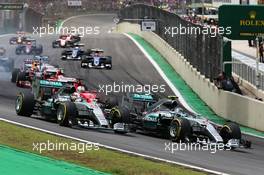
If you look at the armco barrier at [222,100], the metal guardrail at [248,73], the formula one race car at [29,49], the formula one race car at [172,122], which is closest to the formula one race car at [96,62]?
the armco barrier at [222,100]

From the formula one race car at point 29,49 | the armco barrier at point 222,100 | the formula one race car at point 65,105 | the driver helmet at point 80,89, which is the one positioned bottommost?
the armco barrier at point 222,100

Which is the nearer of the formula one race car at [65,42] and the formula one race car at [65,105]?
the formula one race car at [65,105]

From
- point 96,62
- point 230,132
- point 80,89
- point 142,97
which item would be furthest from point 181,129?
point 96,62

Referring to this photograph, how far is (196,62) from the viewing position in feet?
87.1

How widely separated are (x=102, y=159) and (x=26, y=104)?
22.0 ft

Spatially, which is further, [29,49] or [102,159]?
[29,49]

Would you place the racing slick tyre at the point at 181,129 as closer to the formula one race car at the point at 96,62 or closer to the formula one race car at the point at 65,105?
the formula one race car at the point at 65,105

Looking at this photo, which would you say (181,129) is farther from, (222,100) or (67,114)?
(222,100)

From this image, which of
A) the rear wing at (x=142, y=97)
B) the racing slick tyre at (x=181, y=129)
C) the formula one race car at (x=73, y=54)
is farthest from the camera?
the formula one race car at (x=73, y=54)

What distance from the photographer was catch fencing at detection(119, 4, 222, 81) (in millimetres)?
22897

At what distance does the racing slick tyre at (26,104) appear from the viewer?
17.3 metres

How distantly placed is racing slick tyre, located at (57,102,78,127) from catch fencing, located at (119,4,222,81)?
8.21 m

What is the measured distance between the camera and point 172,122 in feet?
47.8

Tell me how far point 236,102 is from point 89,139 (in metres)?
7.55
